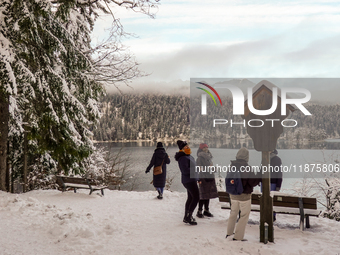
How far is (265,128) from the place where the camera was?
17.1 ft

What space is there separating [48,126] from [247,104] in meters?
4.24

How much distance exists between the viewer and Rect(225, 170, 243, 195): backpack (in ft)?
16.0

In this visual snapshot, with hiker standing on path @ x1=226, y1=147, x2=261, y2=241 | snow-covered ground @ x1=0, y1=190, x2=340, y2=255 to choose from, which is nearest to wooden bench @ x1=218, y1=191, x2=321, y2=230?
snow-covered ground @ x1=0, y1=190, x2=340, y2=255

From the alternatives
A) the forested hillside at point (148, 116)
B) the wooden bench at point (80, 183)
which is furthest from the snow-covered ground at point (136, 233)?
the forested hillside at point (148, 116)

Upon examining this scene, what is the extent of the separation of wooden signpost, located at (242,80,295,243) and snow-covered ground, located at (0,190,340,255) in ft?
1.53

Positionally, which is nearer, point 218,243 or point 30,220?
Result: point 218,243

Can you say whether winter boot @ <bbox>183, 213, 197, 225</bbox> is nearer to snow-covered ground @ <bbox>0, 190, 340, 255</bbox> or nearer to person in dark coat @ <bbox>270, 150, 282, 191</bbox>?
snow-covered ground @ <bbox>0, 190, 340, 255</bbox>

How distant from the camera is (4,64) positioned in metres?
5.97

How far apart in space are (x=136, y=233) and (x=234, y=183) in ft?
6.82

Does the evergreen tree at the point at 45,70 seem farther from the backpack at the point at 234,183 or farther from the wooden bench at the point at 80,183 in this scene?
A: the backpack at the point at 234,183

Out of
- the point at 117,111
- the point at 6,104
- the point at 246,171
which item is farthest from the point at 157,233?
the point at 117,111

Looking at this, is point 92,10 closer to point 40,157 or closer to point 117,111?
point 40,157

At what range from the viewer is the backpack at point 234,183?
16.0 feet

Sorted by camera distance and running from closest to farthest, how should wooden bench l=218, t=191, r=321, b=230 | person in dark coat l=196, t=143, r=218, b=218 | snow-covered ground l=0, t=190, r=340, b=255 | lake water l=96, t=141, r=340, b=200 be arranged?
snow-covered ground l=0, t=190, r=340, b=255, wooden bench l=218, t=191, r=321, b=230, person in dark coat l=196, t=143, r=218, b=218, lake water l=96, t=141, r=340, b=200
